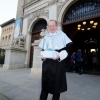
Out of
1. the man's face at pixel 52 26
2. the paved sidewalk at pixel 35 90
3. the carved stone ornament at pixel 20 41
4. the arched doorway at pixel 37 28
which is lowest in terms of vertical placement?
the paved sidewalk at pixel 35 90

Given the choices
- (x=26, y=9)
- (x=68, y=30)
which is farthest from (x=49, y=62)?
(x=26, y=9)

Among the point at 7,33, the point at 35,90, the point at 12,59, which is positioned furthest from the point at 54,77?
the point at 7,33

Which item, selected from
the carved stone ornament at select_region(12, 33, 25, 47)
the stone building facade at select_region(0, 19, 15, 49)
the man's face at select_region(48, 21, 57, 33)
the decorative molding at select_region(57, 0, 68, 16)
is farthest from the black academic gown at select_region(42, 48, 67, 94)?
the stone building facade at select_region(0, 19, 15, 49)

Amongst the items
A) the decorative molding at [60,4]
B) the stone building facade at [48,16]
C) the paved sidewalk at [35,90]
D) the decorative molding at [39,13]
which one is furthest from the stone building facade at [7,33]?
the paved sidewalk at [35,90]

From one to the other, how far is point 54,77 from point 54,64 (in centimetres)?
24

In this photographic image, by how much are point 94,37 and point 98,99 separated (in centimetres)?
1410

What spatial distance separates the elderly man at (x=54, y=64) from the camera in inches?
86.5

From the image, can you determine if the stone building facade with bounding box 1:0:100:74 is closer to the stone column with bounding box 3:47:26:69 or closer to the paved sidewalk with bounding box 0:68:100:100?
the stone column with bounding box 3:47:26:69

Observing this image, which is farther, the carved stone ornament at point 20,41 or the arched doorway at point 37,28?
the arched doorway at point 37,28

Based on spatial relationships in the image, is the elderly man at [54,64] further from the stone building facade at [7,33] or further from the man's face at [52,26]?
the stone building facade at [7,33]

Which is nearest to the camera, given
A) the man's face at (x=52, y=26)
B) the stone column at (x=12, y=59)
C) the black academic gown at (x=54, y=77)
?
the black academic gown at (x=54, y=77)

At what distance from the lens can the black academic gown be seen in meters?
2.18

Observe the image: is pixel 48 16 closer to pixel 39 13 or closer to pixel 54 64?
pixel 39 13

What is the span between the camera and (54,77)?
7.20ft
